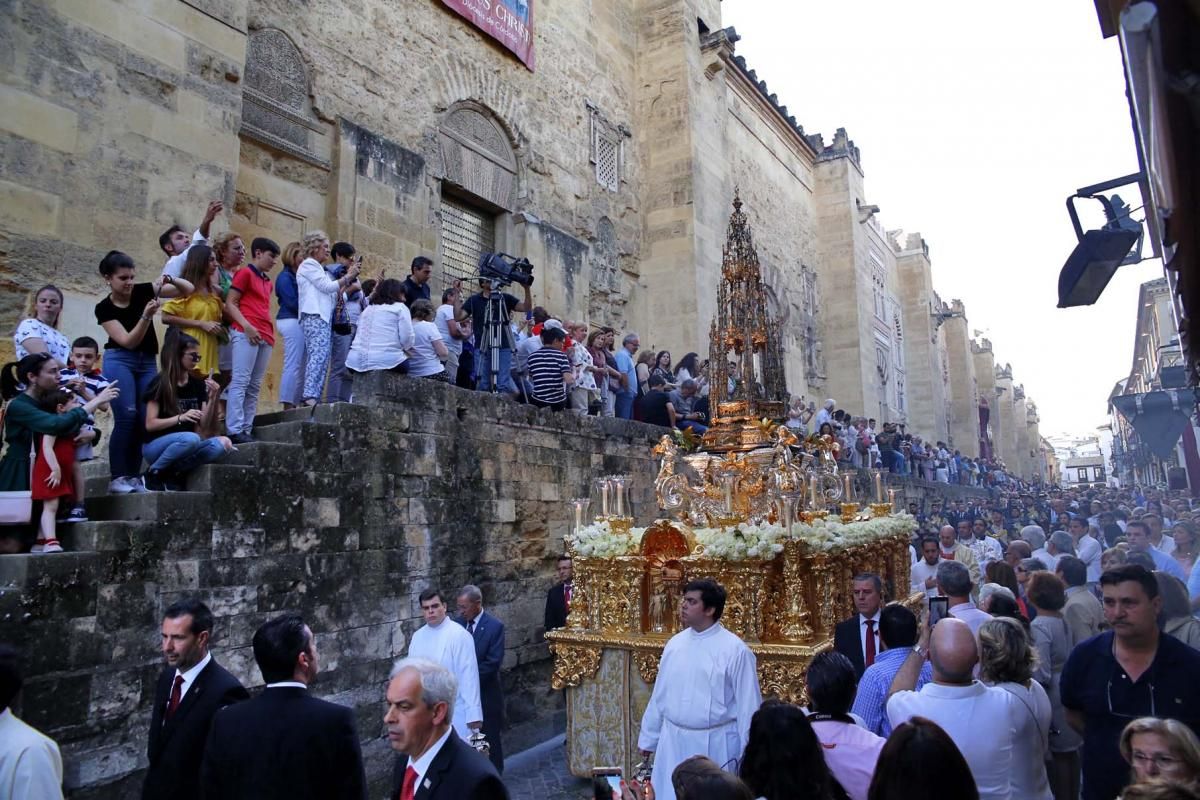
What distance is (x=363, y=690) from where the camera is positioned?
20.4ft

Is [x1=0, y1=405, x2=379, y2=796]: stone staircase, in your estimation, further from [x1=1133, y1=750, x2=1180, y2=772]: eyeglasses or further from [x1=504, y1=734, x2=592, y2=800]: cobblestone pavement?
[x1=1133, y1=750, x2=1180, y2=772]: eyeglasses

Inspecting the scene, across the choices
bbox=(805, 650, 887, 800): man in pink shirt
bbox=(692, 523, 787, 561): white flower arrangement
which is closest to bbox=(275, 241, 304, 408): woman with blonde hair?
bbox=(692, 523, 787, 561): white flower arrangement

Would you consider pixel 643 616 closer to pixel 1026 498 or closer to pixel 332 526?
pixel 332 526

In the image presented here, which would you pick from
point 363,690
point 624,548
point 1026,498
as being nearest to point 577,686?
point 624,548

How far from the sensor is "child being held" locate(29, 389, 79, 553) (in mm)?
4371

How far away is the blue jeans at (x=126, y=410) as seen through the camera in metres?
5.29

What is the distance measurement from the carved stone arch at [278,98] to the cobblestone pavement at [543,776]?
741cm

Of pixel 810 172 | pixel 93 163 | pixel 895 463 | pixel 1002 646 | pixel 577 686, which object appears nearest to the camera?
pixel 1002 646

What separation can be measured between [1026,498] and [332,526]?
2234cm

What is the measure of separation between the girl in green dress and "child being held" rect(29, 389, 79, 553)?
52 mm

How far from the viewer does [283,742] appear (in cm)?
275

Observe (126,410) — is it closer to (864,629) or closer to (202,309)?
(202,309)

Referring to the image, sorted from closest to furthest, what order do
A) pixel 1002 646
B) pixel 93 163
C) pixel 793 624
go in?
pixel 1002 646
pixel 793 624
pixel 93 163

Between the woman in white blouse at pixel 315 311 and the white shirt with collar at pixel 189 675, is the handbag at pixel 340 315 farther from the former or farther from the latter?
the white shirt with collar at pixel 189 675
